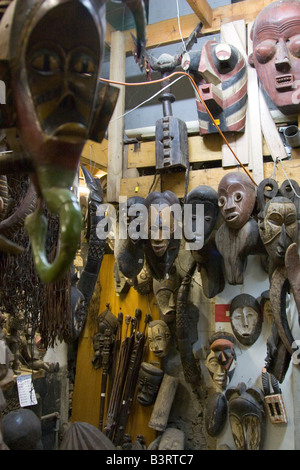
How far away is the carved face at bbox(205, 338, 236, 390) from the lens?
2.32 meters

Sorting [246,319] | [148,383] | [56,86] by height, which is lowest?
[148,383]

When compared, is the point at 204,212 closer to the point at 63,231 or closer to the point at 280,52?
the point at 280,52

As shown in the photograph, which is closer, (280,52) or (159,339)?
(280,52)

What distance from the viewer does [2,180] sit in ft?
3.95

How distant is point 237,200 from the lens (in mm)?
2172

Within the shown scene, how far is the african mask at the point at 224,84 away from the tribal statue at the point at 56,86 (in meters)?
1.81

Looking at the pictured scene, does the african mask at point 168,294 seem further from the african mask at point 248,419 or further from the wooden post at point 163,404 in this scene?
the african mask at point 248,419

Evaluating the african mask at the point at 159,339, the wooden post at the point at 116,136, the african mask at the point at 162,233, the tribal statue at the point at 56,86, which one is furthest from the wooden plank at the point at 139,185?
the tribal statue at the point at 56,86

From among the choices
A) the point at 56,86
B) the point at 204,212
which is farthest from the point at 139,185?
the point at 56,86

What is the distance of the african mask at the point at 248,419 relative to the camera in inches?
86.5

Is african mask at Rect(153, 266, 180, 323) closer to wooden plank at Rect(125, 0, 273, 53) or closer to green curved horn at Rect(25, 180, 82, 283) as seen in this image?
wooden plank at Rect(125, 0, 273, 53)

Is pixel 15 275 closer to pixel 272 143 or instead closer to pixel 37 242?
pixel 37 242

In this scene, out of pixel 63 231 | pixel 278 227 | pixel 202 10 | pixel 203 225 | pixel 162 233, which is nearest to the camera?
pixel 63 231

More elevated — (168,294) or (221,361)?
(168,294)
